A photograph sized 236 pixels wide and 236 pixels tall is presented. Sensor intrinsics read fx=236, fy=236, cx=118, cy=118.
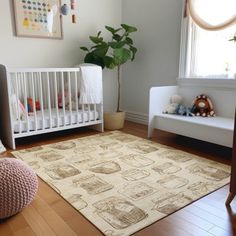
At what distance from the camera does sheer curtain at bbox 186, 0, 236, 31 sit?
2491 millimetres

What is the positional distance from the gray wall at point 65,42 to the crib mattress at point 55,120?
2.52 feet

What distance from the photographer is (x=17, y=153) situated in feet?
7.96

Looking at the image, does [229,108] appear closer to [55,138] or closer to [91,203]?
[91,203]

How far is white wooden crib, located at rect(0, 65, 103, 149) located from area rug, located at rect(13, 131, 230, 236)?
9.6 inches

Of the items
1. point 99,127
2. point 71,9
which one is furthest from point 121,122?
point 71,9

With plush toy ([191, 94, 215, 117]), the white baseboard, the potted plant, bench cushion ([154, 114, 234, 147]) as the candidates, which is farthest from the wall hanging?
plush toy ([191, 94, 215, 117])

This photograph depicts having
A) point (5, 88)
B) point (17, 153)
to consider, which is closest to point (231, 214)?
point (17, 153)

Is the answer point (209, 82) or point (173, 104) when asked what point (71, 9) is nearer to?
point (173, 104)

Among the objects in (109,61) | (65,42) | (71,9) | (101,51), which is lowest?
(109,61)

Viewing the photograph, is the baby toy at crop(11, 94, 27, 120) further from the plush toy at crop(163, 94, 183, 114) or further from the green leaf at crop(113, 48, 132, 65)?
the plush toy at crop(163, 94, 183, 114)

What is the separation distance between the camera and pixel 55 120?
2.79 m

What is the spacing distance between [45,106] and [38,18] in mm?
1161

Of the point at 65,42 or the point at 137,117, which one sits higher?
the point at 65,42

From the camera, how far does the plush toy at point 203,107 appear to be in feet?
8.91
